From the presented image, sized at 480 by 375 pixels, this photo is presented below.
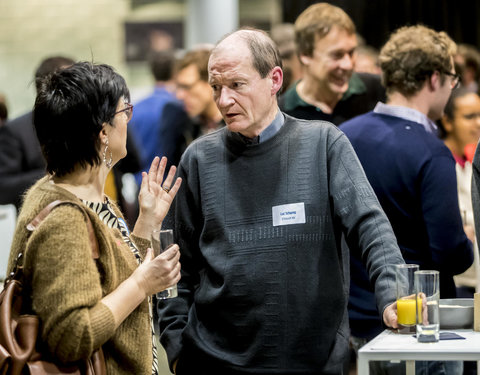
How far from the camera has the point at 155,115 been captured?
20.4ft

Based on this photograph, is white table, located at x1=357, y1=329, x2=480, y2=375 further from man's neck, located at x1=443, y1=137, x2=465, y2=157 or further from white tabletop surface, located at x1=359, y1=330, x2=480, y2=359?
man's neck, located at x1=443, y1=137, x2=465, y2=157

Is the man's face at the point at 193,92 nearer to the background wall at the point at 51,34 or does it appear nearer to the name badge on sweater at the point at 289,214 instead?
the name badge on sweater at the point at 289,214

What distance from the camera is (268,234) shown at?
2.40m

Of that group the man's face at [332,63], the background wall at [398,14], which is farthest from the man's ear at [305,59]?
the background wall at [398,14]

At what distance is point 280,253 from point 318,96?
1647mm

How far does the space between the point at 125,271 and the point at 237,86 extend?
0.63 metres

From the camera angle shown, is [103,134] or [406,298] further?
[103,134]

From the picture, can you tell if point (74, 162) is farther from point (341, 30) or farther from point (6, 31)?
point (6, 31)

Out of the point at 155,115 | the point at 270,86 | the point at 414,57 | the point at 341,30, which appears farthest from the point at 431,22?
the point at 270,86

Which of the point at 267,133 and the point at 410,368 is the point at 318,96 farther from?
the point at 410,368

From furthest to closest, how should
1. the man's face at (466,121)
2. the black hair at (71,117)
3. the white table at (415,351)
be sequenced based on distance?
1. the man's face at (466,121)
2. the black hair at (71,117)
3. the white table at (415,351)

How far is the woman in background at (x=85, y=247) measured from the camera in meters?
2.01

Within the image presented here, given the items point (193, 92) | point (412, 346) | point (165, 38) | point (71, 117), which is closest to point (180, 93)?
point (193, 92)

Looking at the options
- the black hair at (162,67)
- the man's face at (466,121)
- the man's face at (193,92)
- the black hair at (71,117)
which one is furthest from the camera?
the black hair at (162,67)
